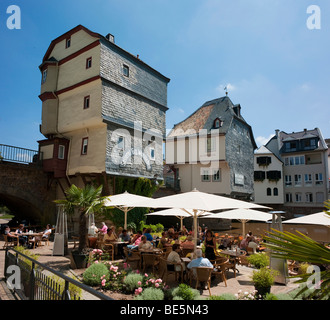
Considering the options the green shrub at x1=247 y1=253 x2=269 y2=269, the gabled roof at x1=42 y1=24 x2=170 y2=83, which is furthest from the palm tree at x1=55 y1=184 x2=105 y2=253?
the gabled roof at x1=42 y1=24 x2=170 y2=83

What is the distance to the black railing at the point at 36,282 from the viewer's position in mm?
4543

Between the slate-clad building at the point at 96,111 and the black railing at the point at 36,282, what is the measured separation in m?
12.8

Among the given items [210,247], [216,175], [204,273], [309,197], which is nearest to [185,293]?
[204,273]

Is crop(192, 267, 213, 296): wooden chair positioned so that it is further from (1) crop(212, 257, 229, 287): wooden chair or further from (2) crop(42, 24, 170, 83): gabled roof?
(2) crop(42, 24, 170, 83): gabled roof

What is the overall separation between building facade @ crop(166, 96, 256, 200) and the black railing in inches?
1016

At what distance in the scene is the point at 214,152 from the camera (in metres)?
31.8

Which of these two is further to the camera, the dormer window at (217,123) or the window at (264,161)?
the window at (264,161)

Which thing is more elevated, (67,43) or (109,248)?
(67,43)

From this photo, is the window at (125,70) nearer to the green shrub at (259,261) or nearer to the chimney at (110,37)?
the chimney at (110,37)

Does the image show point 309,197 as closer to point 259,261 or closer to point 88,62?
point 259,261

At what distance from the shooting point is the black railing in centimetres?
454

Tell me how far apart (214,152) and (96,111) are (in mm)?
15917

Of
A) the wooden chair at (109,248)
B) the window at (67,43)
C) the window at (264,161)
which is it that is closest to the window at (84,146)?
the window at (67,43)
